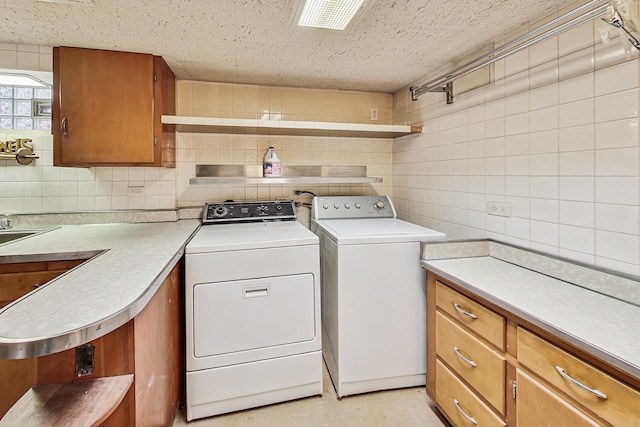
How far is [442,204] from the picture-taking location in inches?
86.6

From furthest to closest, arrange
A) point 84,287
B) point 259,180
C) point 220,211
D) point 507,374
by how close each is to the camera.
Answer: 1. point 220,211
2. point 259,180
3. point 507,374
4. point 84,287

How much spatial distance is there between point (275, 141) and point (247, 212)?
68cm

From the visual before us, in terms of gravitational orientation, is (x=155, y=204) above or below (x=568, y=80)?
below

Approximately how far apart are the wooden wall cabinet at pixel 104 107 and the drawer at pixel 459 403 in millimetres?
2146

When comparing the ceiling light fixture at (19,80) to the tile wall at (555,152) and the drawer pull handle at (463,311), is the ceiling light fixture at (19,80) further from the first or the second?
the drawer pull handle at (463,311)

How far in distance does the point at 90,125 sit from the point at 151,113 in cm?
36

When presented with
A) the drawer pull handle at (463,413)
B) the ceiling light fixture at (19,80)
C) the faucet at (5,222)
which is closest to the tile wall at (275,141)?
the ceiling light fixture at (19,80)

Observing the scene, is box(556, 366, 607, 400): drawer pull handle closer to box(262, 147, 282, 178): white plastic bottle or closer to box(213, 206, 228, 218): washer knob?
box(262, 147, 282, 178): white plastic bottle

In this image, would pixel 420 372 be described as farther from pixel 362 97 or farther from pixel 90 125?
pixel 90 125

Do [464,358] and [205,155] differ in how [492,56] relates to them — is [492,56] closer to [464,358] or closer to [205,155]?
[464,358]

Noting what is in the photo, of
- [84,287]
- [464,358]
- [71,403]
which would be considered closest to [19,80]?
[84,287]

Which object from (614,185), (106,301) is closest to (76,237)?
(106,301)

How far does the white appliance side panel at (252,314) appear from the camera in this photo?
1.60 m

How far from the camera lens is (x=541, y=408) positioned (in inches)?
40.3
